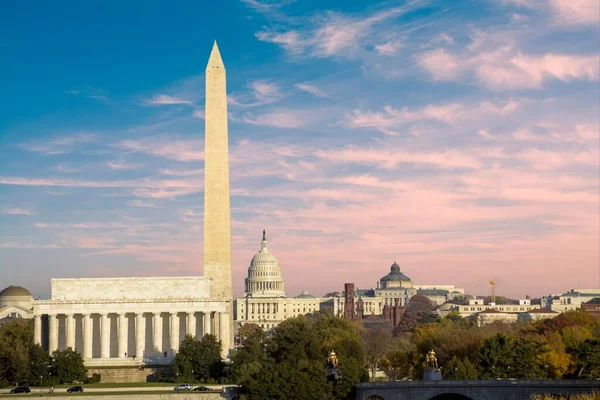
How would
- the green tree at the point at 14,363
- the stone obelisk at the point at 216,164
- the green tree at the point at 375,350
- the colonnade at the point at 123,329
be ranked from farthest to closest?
the colonnade at the point at 123,329 < the green tree at the point at 375,350 < the stone obelisk at the point at 216,164 < the green tree at the point at 14,363

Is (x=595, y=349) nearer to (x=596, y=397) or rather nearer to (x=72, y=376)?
(x=596, y=397)

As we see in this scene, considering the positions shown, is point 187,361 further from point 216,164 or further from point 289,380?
point 216,164

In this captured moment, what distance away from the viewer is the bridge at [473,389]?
95312mm

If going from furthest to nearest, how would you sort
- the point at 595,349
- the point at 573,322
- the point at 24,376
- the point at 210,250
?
the point at 573,322, the point at 210,250, the point at 24,376, the point at 595,349

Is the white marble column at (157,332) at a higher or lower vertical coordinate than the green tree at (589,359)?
higher

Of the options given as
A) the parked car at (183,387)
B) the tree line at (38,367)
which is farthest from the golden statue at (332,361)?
the tree line at (38,367)

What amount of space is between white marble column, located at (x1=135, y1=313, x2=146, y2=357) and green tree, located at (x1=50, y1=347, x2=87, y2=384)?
58.8 ft

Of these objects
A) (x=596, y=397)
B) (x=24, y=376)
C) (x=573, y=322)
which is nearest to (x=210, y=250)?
(x=24, y=376)

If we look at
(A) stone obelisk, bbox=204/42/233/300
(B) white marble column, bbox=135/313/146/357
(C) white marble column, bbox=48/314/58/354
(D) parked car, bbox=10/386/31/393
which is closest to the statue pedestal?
(D) parked car, bbox=10/386/31/393

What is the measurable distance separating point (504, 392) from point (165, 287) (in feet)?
186

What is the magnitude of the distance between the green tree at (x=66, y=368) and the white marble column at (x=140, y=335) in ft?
58.8

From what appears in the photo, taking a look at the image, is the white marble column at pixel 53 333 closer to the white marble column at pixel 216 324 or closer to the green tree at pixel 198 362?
the white marble column at pixel 216 324

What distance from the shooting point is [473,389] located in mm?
99438

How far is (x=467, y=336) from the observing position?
12531 cm
